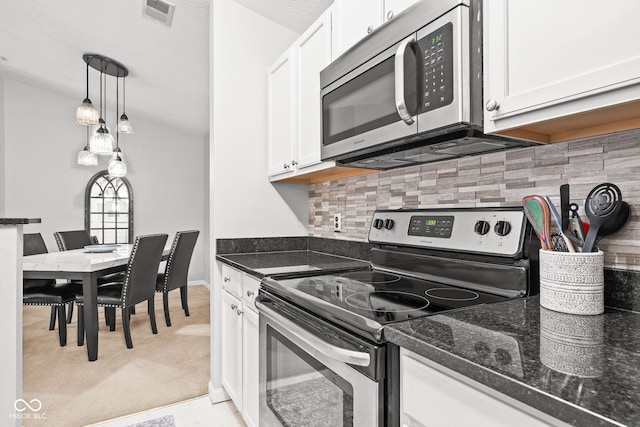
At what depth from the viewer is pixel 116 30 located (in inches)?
121

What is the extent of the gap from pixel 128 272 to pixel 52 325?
4.42ft

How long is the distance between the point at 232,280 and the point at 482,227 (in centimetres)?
131

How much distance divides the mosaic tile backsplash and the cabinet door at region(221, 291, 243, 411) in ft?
2.43

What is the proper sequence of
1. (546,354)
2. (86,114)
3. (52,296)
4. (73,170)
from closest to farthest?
1. (546,354)
2. (52,296)
3. (86,114)
4. (73,170)

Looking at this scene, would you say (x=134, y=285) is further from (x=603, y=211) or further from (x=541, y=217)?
(x=603, y=211)

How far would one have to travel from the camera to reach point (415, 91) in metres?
1.12

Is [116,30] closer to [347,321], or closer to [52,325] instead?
[52,325]

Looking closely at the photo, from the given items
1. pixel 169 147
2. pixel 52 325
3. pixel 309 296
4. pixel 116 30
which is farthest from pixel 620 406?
pixel 169 147

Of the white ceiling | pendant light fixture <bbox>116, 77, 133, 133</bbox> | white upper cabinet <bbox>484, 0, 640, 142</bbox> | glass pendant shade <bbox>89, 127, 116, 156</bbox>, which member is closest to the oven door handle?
white upper cabinet <bbox>484, 0, 640, 142</bbox>

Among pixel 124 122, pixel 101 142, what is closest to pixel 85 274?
pixel 101 142

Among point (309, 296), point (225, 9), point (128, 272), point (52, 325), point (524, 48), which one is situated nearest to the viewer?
point (524, 48)

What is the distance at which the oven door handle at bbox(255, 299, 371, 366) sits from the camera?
83cm

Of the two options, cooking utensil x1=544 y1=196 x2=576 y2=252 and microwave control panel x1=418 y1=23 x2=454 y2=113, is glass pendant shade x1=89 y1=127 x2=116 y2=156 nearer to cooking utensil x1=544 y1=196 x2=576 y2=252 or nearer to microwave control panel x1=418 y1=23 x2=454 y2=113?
microwave control panel x1=418 y1=23 x2=454 y2=113

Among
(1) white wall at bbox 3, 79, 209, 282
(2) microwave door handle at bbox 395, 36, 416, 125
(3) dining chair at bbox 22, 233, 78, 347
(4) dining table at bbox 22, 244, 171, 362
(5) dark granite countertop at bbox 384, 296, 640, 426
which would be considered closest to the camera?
(5) dark granite countertop at bbox 384, 296, 640, 426
